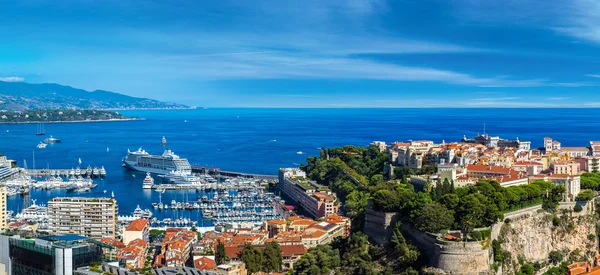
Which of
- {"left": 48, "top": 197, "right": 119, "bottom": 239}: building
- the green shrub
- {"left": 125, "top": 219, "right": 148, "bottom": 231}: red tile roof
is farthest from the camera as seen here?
{"left": 48, "top": 197, "right": 119, "bottom": 239}: building

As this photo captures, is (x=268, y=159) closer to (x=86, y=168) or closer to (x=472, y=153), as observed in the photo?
(x=86, y=168)

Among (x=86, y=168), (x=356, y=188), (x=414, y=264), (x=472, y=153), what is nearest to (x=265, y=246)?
(x=414, y=264)

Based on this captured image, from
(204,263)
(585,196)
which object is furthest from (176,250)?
→ (585,196)

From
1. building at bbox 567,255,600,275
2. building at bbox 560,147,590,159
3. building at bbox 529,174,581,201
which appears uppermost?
building at bbox 560,147,590,159

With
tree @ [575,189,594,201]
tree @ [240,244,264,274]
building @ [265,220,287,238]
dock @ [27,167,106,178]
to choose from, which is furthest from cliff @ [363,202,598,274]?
dock @ [27,167,106,178]

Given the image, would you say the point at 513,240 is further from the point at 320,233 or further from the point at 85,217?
the point at 85,217

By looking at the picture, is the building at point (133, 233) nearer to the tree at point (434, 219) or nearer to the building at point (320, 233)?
the building at point (320, 233)

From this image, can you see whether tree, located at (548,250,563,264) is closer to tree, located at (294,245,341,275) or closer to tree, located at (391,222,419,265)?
Answer: tree, located at (391,222,419,265)

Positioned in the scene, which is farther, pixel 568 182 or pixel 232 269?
pixel 568 182
